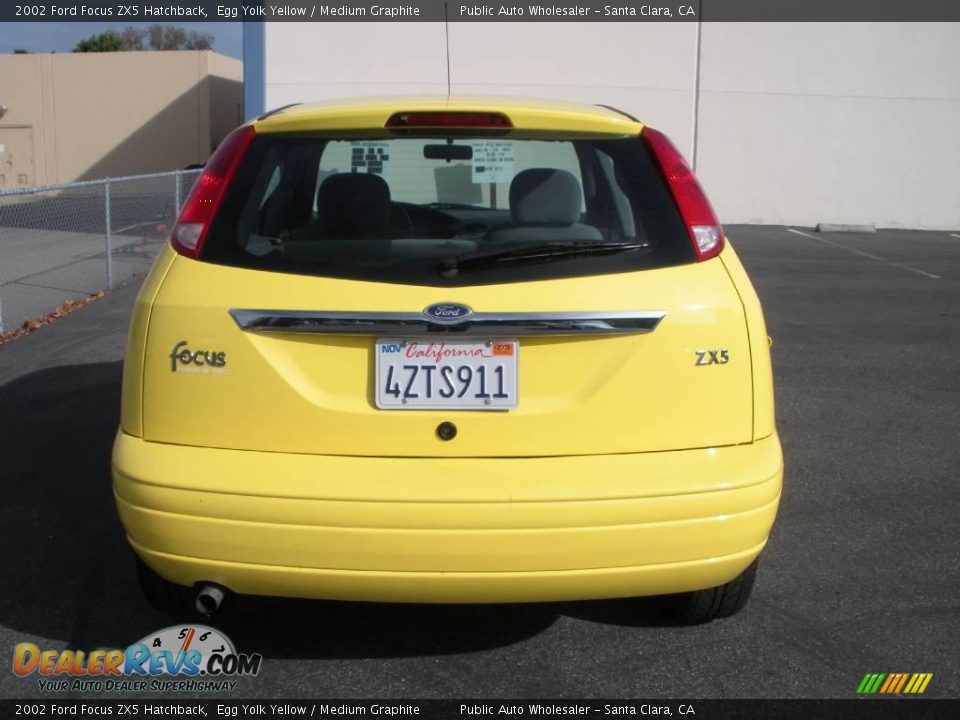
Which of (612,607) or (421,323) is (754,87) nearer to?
(612,607)

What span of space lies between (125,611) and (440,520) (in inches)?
56.9

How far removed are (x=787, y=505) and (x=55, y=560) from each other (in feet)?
10.1

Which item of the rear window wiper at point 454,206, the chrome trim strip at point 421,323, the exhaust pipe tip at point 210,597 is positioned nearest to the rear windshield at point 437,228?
the chrome trim strip at point 421,323

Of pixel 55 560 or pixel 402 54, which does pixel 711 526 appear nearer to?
pixel 55 560

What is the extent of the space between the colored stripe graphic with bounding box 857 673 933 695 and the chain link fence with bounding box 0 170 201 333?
24.6ft

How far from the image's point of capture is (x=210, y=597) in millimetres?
2842

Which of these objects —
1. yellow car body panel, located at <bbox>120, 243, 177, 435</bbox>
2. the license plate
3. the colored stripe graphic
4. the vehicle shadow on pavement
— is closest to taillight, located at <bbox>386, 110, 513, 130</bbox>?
the license plate

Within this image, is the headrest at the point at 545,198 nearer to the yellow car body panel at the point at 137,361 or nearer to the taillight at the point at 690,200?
the taillight at the point at 690,200

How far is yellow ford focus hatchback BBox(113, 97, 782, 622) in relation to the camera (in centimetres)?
268

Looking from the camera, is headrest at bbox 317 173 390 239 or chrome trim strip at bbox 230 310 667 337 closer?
chrome trim strip at bbox 230 310 667 337

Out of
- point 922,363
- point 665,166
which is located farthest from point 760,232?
point 665,166

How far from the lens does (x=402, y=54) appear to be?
19.2m

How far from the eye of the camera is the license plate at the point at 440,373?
2725mm
